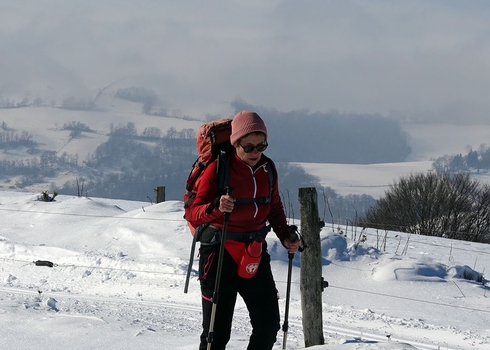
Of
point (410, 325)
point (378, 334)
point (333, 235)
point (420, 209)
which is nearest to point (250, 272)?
point (378, 334)

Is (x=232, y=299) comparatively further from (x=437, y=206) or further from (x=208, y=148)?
(x=437, y=206)

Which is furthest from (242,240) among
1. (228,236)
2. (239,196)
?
(239,196)

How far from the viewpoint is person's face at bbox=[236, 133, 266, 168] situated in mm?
4367

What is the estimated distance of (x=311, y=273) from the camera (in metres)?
6.80

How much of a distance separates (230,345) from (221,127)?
2407 mm

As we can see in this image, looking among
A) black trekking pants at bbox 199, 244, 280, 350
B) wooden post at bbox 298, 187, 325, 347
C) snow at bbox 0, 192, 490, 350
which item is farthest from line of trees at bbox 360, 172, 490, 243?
black trekking pants at bbox 199, 244, 280, 350

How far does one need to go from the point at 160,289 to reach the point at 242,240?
264 inches

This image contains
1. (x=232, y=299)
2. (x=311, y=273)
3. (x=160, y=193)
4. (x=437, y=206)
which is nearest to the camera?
(x=232, y=299)

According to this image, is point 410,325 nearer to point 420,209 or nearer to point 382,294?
point 382,294

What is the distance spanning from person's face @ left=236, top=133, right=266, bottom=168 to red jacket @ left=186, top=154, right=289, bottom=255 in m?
0.05

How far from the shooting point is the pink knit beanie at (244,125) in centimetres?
433

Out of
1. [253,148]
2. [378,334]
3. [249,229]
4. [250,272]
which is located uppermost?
[253,148]

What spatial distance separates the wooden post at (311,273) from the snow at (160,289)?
0.80ft

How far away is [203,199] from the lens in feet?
14.3
